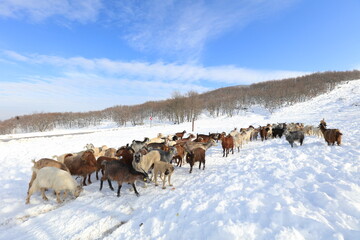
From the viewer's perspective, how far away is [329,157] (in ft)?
28.1

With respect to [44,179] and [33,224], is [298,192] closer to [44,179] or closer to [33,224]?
[33,224]

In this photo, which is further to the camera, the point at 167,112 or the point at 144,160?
the point at 167,112

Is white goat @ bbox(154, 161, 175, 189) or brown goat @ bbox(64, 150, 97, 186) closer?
white goat @ bbox(154, 161, 175, 189)

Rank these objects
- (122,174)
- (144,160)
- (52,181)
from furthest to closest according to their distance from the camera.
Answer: (144,160), (122,174), (52,181)

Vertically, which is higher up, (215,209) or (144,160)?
(144,160)

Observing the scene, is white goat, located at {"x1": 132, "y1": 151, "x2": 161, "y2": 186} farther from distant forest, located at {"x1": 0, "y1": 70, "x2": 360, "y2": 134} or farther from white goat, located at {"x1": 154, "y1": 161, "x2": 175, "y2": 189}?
distant forest, located at {"x1": 0, "y1": 70, "x2": 360, "y2": 134}

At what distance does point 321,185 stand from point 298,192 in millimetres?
926

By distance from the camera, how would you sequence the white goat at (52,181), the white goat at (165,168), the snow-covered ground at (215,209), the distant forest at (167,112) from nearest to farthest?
1. the snow-covered ground at (215,209)
2. the white goat at (52,181)
3. the white goat at (165,168)
4. the distant forest at (167,112)

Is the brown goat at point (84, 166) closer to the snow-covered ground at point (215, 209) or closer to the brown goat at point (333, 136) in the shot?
the snow-covered ground at point (215, 209)

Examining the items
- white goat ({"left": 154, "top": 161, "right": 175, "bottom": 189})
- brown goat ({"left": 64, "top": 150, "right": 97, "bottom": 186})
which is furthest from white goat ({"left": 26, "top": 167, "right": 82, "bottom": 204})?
white goat ({"left": 154, "top": 161, "right": 175, "bottom": 189})

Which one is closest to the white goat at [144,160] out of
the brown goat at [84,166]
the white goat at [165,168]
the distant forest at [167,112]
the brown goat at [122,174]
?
the brown goat at [122,174]

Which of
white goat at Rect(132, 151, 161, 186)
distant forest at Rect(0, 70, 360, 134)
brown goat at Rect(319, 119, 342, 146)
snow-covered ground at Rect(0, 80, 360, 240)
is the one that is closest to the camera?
snow-covered ground at Rect(0, 80, 360, 240)

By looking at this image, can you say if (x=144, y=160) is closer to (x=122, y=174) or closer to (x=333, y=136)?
(x=122, y=174)

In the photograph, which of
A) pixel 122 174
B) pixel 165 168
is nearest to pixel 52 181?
pixel 122 174
